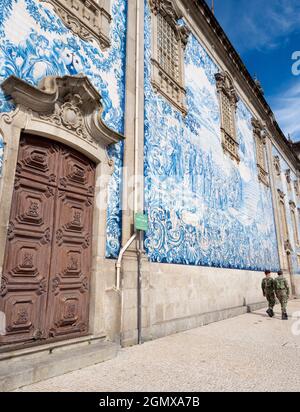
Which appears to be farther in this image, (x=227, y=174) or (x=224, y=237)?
(x=227, y=174)

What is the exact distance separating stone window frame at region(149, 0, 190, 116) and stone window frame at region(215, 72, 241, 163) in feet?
7.91

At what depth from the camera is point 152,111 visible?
623cm

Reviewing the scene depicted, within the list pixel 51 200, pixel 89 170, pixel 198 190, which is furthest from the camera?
pixel 198 190

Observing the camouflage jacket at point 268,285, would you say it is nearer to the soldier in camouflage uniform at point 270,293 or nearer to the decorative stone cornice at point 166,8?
the soldier in camouflage uniform at point 270,293

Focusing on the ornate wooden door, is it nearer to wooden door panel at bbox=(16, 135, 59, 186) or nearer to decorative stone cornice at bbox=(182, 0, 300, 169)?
wooden door panel at bbox=(16, 135, 59, 186)

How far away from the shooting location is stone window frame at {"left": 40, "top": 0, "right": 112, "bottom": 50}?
4.72 metres

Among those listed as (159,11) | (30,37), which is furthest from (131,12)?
(30,37)

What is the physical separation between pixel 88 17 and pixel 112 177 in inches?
113

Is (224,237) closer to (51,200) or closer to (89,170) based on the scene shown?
(89,170)

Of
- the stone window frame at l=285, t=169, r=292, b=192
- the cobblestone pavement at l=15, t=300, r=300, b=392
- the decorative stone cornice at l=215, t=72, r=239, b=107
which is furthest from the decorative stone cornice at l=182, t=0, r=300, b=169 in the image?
the cobblestone pavement at l=15, t=300, r=300, b=392

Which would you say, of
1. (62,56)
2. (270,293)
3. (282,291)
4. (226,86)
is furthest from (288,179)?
(62,56)

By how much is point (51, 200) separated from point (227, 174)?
656 cm

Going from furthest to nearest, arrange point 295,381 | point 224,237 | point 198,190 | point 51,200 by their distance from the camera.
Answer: point 224,237
point 198,190
point 51,200
point 295,381

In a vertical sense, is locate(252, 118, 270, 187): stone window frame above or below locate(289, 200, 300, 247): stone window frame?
above
